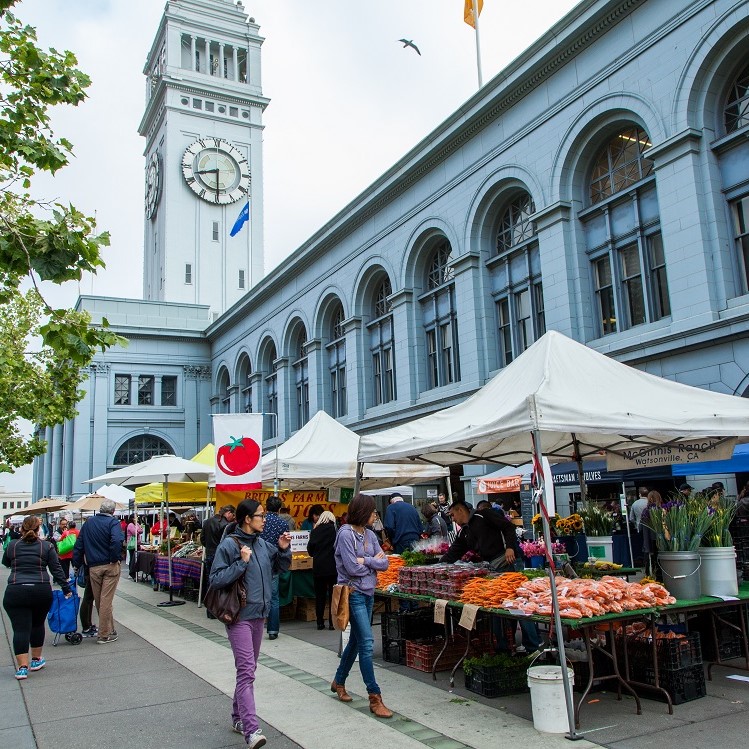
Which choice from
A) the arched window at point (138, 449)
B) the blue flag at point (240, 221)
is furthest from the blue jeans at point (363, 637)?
the blue flag at point (240, 221)

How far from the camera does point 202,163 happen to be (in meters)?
61.9

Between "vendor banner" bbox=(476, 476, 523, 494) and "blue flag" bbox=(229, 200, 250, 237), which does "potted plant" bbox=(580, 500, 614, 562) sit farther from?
"blue flag" bbox=(229, 200, 250, 237)

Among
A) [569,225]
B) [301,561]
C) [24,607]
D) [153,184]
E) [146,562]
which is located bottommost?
[146,562]

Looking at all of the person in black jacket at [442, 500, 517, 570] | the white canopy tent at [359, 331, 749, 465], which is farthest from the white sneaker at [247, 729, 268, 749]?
the person in black jacket at [442, 500, 517, 570]

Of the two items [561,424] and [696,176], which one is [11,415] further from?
[561,424]

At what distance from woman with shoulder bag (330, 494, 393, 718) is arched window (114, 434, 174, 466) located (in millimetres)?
46836

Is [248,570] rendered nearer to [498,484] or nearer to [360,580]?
[360,580]

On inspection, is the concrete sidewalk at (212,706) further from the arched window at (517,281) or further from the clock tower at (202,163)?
the clock tower at (202,163)

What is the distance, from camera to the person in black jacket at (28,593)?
360 inches

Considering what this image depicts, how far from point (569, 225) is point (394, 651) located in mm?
14646

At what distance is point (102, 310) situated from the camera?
173ft

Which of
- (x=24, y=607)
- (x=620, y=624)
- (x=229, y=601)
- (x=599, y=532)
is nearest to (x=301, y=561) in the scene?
(x=24, y=607)

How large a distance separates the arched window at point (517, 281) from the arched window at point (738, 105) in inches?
240

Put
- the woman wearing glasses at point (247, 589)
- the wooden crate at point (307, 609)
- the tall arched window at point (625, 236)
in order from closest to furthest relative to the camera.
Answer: the woman wearing glasses at point (247, 589)
the wooden crate at point (307, 609)
the tall arched window at point (625, 236)
